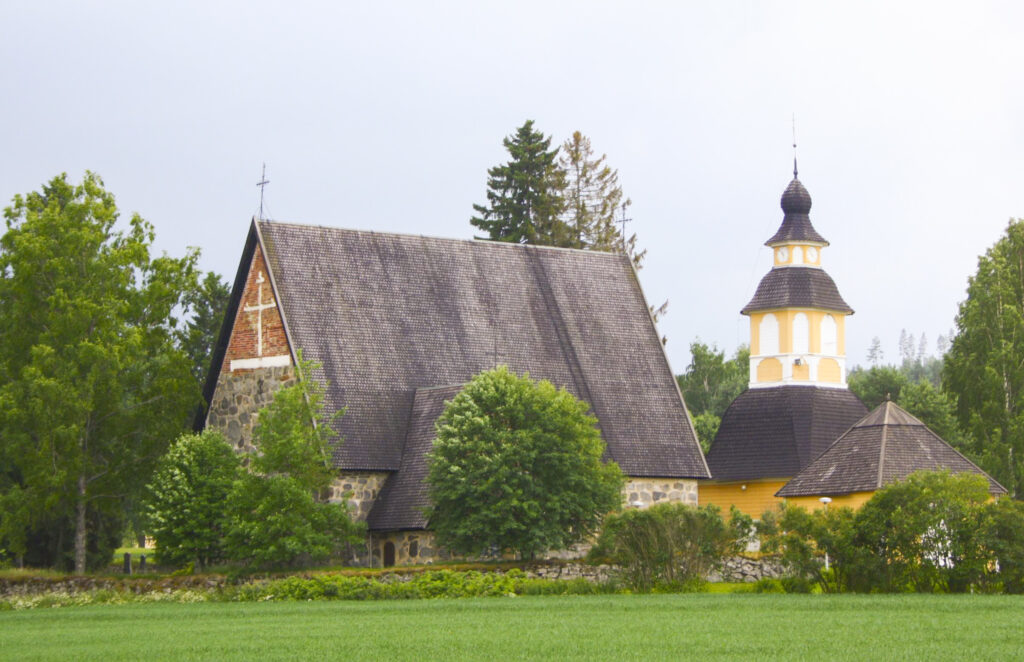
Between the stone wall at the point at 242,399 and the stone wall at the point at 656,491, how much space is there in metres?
8.77

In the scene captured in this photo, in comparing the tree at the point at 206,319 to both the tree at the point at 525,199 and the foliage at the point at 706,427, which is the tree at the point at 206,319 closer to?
the tree at the point at 525,199

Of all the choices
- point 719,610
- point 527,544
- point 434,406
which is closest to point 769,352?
point 434,406

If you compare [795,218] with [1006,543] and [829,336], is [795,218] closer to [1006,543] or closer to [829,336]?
[829,336]

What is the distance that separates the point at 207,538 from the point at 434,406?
6.11 meters

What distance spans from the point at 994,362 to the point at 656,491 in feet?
59.3

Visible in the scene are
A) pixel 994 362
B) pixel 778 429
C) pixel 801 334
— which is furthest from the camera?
pixel 994 362

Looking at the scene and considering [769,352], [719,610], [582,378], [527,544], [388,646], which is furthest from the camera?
[769,352]

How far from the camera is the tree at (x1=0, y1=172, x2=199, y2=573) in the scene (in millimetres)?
39750

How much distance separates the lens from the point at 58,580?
3650cm

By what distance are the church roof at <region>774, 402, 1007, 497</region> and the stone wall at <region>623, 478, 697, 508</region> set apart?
91.8 inches

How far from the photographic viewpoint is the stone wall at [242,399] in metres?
41.0

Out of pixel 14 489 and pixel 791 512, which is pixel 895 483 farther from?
pixel 14 489

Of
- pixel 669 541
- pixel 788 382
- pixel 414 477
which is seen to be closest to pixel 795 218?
pixel 788 382

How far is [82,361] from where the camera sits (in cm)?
3969
